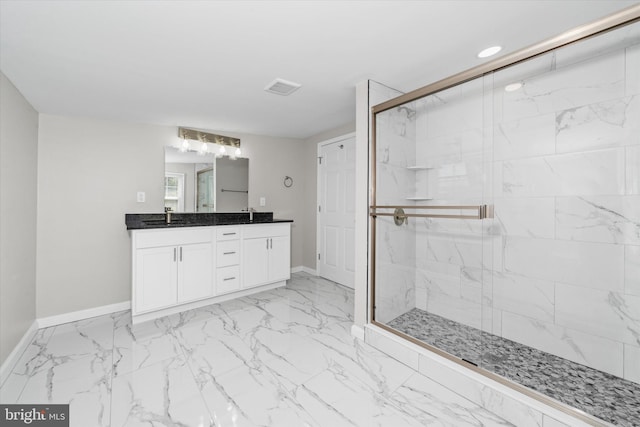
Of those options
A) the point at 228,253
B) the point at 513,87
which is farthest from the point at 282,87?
the point at 228,253

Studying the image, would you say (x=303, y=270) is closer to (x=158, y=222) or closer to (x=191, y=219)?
(x=191, y=219)

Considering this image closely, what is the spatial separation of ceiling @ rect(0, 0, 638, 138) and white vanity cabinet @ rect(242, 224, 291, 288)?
1605 mm

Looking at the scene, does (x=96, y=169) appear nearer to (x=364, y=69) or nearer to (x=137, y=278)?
(x=137, y=278)

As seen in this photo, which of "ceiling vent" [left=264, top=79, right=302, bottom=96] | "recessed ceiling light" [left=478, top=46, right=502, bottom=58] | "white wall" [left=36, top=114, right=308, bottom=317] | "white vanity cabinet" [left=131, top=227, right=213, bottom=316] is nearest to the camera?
"recessed ceiling light" [left=478, top=46, right=502, bottom=58]

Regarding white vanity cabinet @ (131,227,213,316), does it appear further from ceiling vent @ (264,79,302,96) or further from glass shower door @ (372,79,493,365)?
glass shower door @ (372,79,493,365)

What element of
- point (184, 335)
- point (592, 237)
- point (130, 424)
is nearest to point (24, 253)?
point (184, 335)

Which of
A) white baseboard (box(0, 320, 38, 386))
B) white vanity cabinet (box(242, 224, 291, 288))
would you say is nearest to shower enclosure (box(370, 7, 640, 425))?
white vanity cabinet (box(242, 224, 291, 288))

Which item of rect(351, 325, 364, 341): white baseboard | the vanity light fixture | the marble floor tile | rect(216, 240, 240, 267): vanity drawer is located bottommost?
the marble floor tile

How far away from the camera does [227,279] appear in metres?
3.16

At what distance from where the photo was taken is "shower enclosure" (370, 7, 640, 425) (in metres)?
1.53

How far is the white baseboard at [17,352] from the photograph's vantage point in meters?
1.82

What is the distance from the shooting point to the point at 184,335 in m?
2.38

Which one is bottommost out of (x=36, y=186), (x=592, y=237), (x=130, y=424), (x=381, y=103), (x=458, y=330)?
(x=130, y=424)

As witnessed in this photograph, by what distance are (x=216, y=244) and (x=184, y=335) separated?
1017 mm
